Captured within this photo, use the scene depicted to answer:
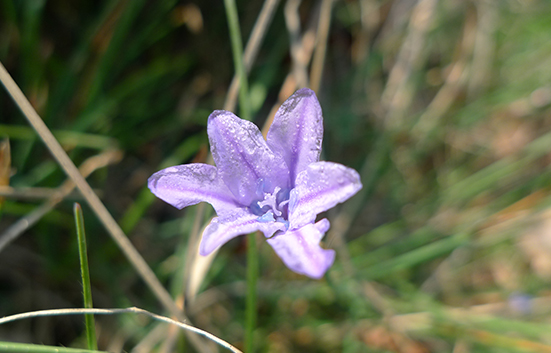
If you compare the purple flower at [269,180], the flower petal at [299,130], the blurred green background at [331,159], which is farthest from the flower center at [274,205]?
the blurred green background at [331,159]

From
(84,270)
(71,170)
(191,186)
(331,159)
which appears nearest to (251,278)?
(191,186)

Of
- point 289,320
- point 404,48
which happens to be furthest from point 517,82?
point 289,320

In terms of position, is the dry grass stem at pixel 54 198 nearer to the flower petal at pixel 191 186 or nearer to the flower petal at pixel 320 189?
the flower petal at pixel 191 186

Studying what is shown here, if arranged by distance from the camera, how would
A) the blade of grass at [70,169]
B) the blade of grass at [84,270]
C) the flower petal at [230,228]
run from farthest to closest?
the blade of grass at [70,169] → the blade of grass at [84,270] → the flower petal at [230,228]

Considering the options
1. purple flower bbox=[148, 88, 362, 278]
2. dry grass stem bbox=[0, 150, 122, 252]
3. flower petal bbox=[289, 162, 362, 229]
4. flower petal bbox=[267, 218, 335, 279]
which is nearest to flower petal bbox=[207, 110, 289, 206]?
purple flower bbox=[148, 88, 362, 278]

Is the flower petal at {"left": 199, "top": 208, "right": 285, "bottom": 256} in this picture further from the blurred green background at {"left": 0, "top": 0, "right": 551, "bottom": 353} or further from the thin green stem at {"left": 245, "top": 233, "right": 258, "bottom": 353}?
the blurred green background at {"left": 0, "top": 0, "right": 551, "bottom": 353}
